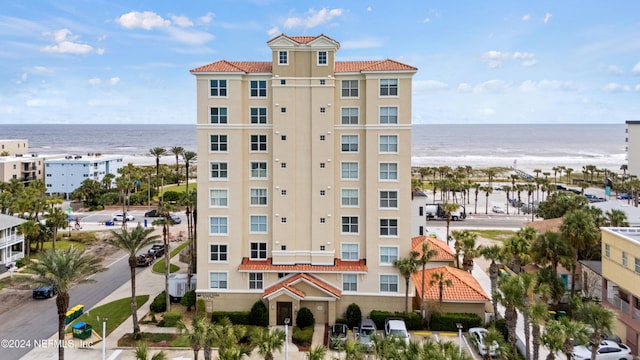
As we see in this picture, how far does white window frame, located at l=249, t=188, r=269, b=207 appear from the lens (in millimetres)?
34500

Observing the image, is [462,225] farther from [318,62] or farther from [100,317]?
[100,317]

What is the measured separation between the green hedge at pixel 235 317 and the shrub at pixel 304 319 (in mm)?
3713

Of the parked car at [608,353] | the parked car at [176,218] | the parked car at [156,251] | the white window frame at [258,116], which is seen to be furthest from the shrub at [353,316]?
the parked car at [176,218]

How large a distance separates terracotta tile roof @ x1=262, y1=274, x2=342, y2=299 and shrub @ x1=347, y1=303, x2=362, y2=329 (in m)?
1.32

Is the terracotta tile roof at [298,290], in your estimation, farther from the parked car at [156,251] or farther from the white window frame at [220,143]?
the parked car at [156,251]

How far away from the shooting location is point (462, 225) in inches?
2628

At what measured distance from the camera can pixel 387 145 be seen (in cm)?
3384

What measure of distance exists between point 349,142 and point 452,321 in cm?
1497

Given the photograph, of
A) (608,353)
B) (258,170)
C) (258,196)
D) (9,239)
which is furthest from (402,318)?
(9,239)

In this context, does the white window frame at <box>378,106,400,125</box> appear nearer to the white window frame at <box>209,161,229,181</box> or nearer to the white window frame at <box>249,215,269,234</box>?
the white window frame at <box>249,215,269,234</box>

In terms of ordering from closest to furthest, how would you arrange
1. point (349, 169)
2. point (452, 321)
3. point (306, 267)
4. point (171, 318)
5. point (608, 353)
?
point (608, 353) → point (452, 321) → point (171, 318) → point (306, 267) → point (349, 169)

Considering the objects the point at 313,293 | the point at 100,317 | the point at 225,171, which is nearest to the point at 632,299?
the point at 313,293

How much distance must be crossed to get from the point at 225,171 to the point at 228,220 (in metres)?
3.79

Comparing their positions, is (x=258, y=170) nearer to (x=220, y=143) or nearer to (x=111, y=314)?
(x=220, y=143)
